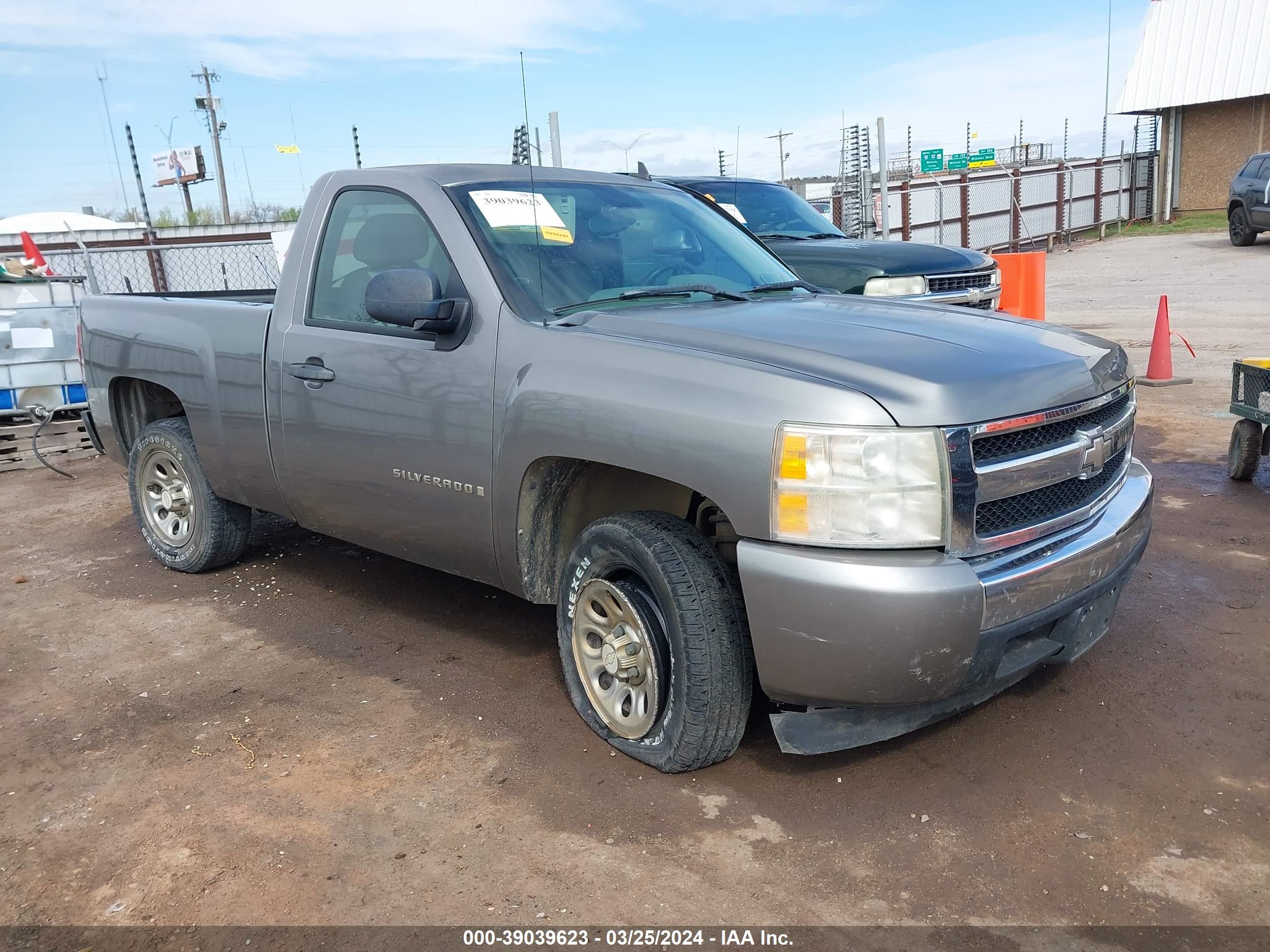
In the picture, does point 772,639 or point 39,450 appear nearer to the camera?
point 772,639

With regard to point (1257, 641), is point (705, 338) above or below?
above

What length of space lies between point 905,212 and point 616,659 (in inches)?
777

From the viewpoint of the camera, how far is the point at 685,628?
3096 mm

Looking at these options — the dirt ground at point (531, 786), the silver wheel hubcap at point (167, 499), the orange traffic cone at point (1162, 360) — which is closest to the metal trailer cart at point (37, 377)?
the silver wheel hubcap at point (167, 499)

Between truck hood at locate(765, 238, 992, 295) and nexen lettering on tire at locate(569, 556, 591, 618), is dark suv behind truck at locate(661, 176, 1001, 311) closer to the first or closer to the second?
truck hood at locate(765, 238, 992, 295)

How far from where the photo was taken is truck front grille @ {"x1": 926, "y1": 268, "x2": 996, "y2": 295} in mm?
8500

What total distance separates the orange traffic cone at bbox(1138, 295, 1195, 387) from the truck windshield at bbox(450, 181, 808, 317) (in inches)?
245

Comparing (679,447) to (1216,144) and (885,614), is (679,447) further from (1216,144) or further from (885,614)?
(1216,144)

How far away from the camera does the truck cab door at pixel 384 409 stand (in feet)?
12.2

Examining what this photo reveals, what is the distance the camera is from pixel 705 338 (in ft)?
10.7

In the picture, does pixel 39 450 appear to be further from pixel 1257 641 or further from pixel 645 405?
pixel 1257 641

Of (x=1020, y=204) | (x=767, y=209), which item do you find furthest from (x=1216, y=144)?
(x=767, y=209)

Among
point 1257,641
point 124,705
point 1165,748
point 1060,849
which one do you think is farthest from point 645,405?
point 1257,641

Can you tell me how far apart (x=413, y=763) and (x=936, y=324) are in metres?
2.22
